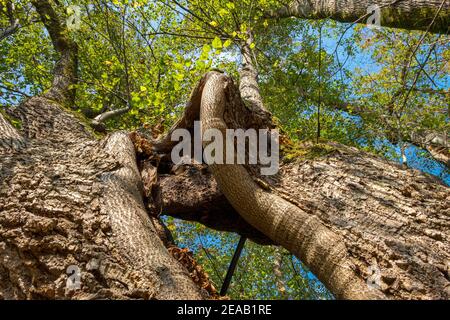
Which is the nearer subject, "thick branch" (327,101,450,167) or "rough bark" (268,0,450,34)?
"rough bark" (268,0,450,34)

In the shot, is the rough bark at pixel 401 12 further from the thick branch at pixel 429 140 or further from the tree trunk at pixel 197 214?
the thick branch at pixel 429 140

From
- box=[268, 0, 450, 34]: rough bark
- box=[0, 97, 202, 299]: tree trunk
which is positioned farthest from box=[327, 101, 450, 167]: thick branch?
box=[0, 97, 202, 299]: tree trunk

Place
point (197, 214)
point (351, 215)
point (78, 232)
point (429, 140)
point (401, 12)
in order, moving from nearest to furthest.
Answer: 1. point (78, 232)
2. point (351, 215)
3. point (197, 214)
4. point (401, 12)
5. point (429, 140)

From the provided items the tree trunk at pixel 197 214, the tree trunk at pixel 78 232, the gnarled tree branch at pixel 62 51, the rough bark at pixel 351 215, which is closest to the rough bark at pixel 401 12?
the rough bark at pixel 351 215

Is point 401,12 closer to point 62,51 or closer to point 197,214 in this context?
point 197,214

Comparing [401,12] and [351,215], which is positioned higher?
[401,12]

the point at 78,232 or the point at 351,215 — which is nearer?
the point at 78,232

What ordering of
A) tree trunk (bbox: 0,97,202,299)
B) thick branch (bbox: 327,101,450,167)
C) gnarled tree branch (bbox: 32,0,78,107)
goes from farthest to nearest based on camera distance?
thick branch (bbox: 327,101,450,167) → gnarled tree branch (bbox: 32,0,78,107) → tree trunk (bbox: 0,97,202,299)

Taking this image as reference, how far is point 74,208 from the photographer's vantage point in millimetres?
2402

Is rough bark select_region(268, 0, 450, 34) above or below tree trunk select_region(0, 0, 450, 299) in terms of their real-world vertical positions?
above

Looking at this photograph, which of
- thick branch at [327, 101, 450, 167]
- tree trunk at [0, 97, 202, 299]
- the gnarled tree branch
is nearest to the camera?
tree trunk at [0, 97, 202, 299]

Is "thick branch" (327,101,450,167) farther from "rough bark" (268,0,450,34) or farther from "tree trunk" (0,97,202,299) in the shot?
"tree trunk" (0,97,202,299)

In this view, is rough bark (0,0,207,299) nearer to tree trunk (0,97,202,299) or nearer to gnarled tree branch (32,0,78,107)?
tree trunk (0,97,202,299)

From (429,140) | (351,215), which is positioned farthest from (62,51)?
(429,140)
